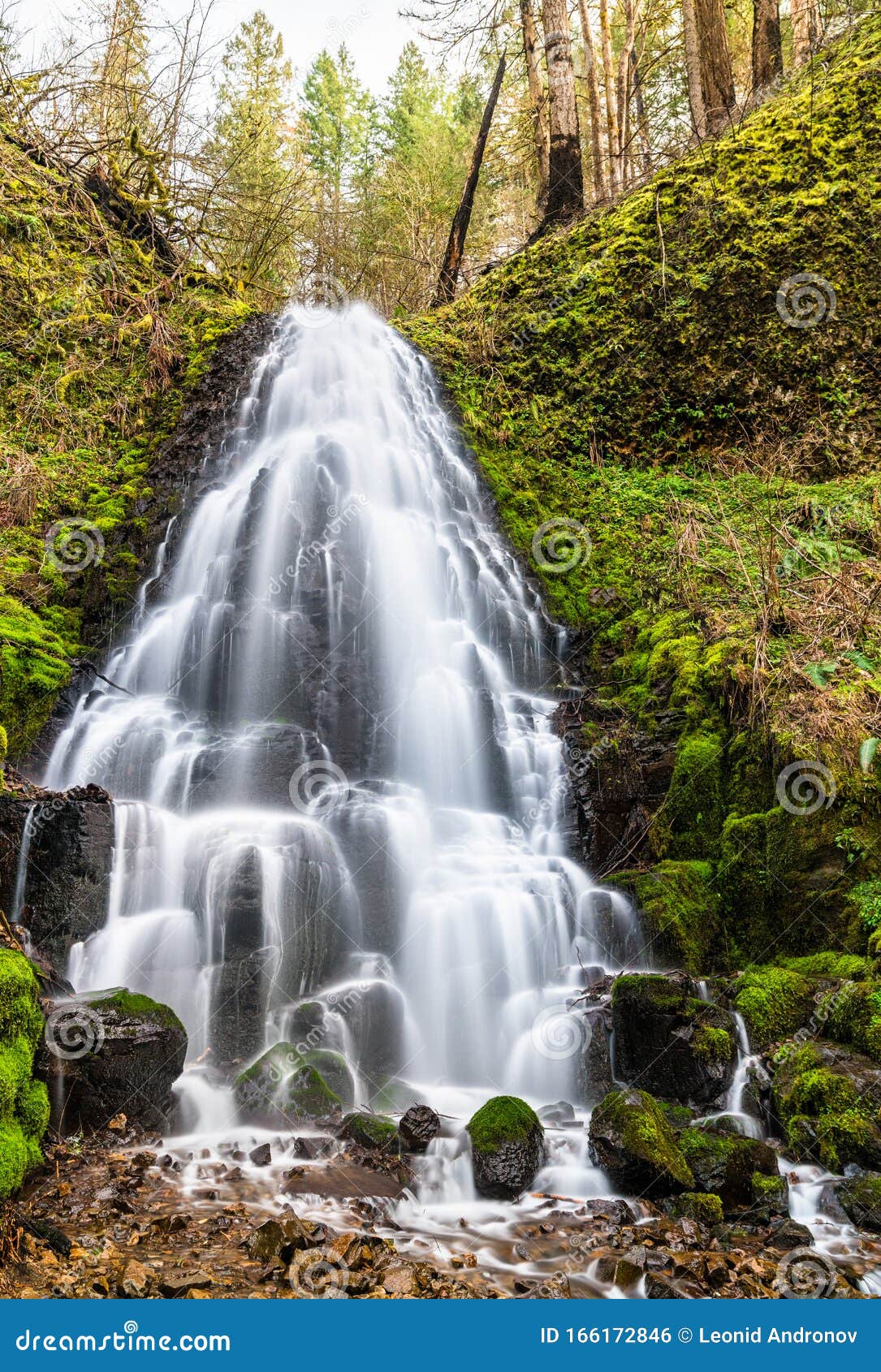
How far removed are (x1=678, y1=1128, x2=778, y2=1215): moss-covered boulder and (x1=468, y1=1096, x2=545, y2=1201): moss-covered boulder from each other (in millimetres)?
774

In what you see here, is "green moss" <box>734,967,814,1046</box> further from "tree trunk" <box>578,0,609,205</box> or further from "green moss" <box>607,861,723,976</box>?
Result: "tree trunk" <box>578,0,609,205</box>

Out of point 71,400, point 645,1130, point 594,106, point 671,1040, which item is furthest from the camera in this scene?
point 594,106

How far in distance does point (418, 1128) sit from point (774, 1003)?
2.37 metres

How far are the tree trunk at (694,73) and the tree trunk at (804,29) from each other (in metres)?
1.87

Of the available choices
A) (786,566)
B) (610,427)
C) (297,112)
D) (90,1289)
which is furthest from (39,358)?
(297,112)

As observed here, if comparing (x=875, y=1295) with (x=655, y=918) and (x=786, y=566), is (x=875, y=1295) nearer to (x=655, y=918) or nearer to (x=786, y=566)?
(x=655, y=918)

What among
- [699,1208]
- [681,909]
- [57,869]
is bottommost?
[699,1208]

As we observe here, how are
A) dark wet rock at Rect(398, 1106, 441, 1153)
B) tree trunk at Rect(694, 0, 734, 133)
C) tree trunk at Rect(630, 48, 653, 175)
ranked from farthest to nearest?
tree trunk at Rect(630, 48, 653, 175) → tree trunk at Rect(694, 0, 734, 133) → dark wet rock at Rect(398, 1106, 441, 1153)

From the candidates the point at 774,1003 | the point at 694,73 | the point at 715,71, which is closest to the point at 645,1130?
the point at 774,1003

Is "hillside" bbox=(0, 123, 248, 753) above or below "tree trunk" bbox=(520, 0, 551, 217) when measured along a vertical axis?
below

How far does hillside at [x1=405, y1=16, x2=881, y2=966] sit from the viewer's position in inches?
266

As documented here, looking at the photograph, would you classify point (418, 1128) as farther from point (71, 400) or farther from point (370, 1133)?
point (71, 400)

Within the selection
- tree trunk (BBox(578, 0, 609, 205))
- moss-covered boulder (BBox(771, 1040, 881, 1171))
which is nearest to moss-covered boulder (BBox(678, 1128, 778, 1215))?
moss-covered boulder (BBox(771, 1040, 881, 1171))

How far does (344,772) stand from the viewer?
783 cm
